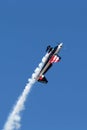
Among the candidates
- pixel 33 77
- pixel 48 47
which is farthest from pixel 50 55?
pixel 33 77

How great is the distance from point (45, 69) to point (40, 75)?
352cm

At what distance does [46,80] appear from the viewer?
467ft

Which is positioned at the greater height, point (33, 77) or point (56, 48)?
point (56, 48)

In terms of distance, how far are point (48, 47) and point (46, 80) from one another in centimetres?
1497

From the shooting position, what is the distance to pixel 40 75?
142375mm

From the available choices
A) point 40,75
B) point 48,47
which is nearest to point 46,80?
point 40,75

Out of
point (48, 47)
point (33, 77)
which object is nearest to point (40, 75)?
point (33, 77)

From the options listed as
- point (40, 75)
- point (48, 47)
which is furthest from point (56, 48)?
point (40, 75)

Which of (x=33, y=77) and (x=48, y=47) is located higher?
(x=48, y=47)

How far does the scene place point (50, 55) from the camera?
473ft

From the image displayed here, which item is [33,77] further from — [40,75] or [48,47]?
[48,47]

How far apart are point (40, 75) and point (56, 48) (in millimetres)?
14567

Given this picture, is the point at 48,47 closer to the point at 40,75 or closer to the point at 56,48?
the point at 56,48

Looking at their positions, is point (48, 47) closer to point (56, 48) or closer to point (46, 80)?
point (56, 48)
